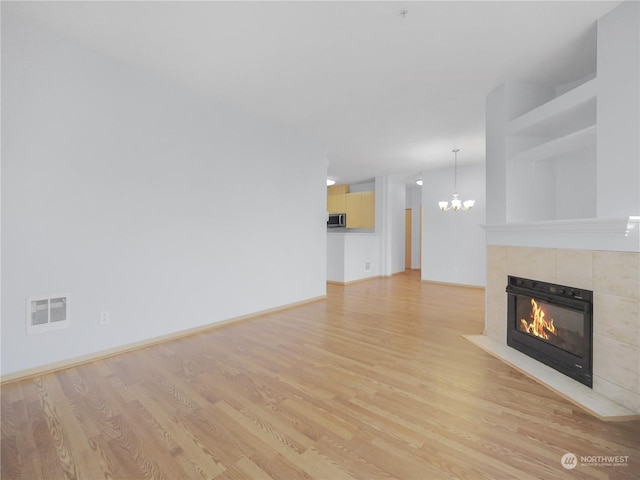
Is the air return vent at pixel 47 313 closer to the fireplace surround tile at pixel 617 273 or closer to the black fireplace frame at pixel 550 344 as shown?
the black fireplace frame at pixel 550 344

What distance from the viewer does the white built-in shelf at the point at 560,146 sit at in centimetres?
227

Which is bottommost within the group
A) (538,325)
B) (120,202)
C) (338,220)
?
(538,325)

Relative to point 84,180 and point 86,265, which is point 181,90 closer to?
point 84,180

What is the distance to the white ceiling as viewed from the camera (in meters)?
2.09

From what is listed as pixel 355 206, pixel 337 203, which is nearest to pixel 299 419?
pixel 355 206

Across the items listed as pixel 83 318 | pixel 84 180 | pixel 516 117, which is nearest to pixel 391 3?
pixel 516 117

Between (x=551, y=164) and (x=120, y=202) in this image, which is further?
(x=551, y=164)

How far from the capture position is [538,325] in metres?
2.56

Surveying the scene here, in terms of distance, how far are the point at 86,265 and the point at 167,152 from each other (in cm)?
138

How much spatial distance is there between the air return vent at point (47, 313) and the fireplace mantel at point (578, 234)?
4.16 meters

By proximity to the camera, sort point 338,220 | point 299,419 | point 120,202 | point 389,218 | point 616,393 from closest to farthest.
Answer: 1. point 299,419
2. point 616,393
3. point 120,202
4. point 389,218
5. point 338,220

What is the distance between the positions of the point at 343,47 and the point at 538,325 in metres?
3.04

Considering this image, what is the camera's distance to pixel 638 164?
185cm

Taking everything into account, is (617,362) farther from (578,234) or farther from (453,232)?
(453,232)
